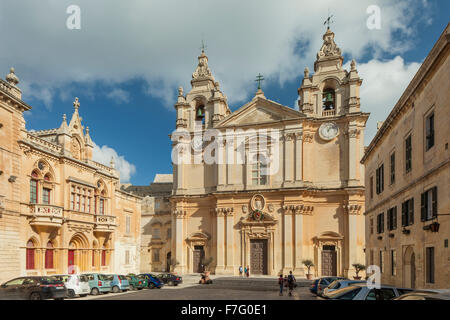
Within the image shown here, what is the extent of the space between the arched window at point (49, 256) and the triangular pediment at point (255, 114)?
20.6 m

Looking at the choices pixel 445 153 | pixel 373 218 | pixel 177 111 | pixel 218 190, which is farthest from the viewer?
pixel 177 111

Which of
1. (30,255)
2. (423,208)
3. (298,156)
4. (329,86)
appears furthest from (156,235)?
(423,208)

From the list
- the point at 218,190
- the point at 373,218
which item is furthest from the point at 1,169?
the point at 373,218

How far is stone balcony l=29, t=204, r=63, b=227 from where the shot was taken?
27.2 metres

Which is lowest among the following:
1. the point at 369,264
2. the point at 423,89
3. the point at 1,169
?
the point at 369,264

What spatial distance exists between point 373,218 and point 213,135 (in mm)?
20055

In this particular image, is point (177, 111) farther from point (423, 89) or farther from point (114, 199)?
point (423, 89)

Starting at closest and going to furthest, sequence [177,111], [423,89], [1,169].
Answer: [423,89] → [1,169] → [177,111]

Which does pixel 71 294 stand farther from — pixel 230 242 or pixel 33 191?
pixel 230 242

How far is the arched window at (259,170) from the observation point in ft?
136

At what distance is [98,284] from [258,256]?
19618 millimetres

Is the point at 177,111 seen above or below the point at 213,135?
above

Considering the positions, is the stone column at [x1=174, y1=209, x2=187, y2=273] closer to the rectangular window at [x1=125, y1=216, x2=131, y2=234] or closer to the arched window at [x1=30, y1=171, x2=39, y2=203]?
the rectangular window at [x1=125, y1=216, x2=131, y2=234]

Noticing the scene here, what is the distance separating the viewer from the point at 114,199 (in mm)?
38438
